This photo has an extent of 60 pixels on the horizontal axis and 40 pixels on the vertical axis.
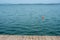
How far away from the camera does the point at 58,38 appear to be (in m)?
4.99

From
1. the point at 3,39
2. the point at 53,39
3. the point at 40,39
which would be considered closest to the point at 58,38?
the point at 53,39

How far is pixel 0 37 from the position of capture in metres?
5.14

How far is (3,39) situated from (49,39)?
1831mm

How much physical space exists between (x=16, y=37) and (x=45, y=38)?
1.19m

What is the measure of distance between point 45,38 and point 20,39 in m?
1.01

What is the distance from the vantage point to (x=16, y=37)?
5090mm

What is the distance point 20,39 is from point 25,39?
0.65 ft

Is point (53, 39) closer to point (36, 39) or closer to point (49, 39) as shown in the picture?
point (49, 39)

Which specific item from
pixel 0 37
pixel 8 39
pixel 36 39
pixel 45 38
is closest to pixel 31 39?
pixel 36 39

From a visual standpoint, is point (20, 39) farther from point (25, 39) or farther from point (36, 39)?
point (36, 39)

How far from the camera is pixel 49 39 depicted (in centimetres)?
491

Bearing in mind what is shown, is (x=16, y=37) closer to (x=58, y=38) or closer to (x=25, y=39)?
(x=25, y=39)

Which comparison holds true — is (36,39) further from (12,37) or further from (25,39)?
(12,37)

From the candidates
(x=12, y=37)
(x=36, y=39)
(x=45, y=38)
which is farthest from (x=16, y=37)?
(x=45, y=38)
